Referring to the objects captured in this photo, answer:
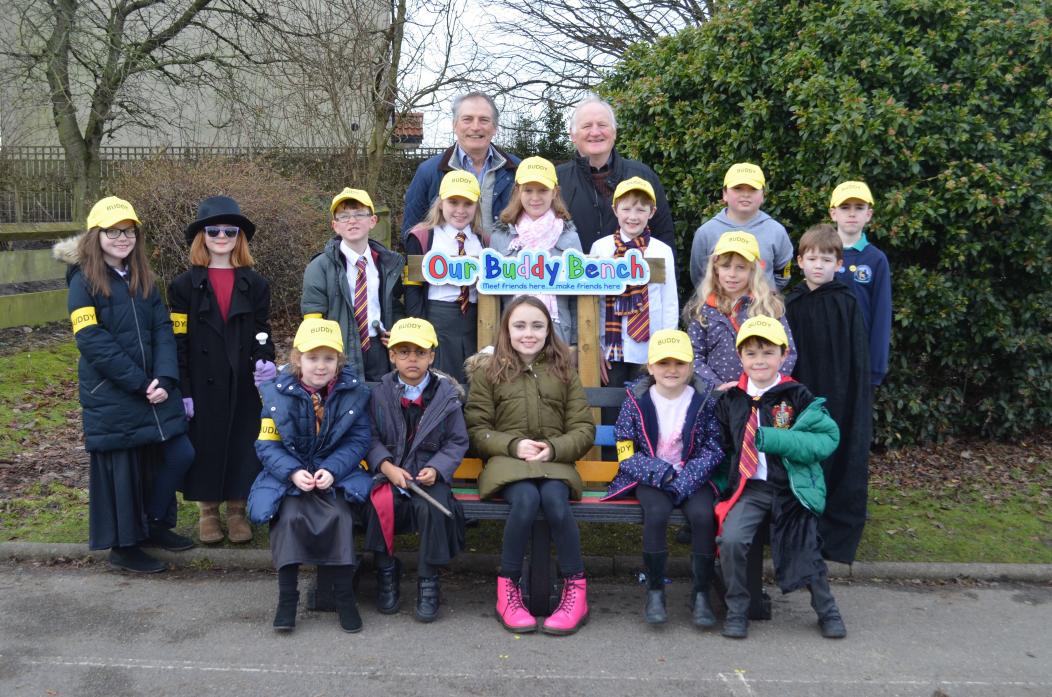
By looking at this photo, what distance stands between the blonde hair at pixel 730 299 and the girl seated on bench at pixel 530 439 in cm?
80

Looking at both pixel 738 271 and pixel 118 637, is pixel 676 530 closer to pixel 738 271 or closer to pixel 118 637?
pixel 738 271

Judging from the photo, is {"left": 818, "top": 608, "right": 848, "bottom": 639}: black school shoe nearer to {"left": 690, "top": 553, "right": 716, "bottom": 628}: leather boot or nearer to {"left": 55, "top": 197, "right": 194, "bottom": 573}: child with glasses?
{"left": 690, "top": 553, "right": 716, "bottom": 628}: leather boot

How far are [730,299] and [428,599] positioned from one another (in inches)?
90.7

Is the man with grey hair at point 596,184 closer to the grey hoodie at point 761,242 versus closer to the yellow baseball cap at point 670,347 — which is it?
the grey hoodie at point 761,242

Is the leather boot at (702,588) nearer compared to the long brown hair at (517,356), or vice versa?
the leather boot at (702,588)

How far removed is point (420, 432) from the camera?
4949 millimetres

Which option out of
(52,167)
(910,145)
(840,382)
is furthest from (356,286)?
(52,167)

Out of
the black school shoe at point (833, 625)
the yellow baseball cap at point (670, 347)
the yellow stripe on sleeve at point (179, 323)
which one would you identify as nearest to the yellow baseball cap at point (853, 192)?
the yellow baseball cap at point (670, 347)

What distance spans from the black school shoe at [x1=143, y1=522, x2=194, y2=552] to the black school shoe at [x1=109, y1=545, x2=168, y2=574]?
14 centimetres

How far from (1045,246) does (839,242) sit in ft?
8.58

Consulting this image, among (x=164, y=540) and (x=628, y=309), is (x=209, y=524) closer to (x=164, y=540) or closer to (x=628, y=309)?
(x=164, y=540)

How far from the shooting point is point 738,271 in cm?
523

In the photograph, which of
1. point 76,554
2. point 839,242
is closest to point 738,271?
point 839,242

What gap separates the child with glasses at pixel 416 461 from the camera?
15.8 ft
